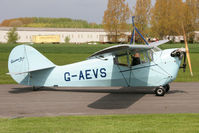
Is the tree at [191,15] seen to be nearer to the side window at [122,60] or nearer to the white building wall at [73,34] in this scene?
the white building wall at [73,34]

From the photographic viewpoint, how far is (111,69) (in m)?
13.1

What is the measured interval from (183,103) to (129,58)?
3001 millimetres

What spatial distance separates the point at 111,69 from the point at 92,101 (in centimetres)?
204

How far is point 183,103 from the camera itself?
10984 millimetres

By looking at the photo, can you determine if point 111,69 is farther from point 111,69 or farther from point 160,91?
point 160,91

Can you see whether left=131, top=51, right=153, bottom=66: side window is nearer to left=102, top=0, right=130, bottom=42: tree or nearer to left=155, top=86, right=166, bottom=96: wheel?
left=155, top=86, right=166, bottom=96: wheel

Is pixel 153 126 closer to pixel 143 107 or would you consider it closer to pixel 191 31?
pixel 143 107

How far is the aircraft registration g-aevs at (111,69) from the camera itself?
1245 cm

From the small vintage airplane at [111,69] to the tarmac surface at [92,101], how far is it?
0.54 meters

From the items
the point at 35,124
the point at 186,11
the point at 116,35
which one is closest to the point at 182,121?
the point at 35,124

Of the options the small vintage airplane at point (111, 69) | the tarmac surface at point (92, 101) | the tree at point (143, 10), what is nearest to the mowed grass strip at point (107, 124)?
the tarmac surface at point (92, 101)

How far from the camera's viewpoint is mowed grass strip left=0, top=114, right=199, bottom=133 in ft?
23.3

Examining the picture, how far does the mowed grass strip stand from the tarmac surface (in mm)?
947

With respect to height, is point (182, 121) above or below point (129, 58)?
below
